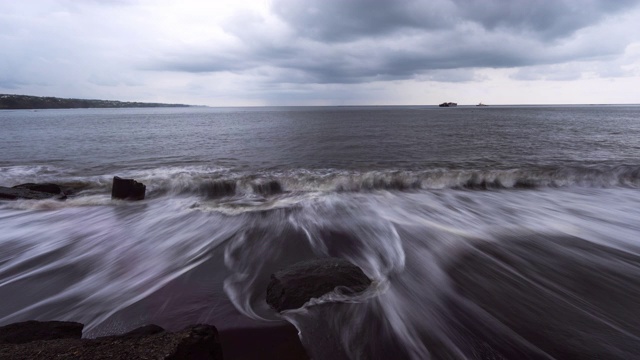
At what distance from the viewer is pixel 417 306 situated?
17.5 ft

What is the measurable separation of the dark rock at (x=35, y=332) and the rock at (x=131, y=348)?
0.37 metres

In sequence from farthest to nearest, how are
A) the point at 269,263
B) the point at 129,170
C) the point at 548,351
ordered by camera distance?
the point at 129,170 < the point at 269,263 < the point at 548,351

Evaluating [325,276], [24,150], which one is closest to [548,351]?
[325,276]

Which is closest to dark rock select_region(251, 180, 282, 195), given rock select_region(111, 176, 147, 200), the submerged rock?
rock select_region(111, 176, 147, 200)

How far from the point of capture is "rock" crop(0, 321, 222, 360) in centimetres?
284

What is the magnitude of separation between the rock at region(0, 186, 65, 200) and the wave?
44.3 inches

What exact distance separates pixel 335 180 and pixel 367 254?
7.35m

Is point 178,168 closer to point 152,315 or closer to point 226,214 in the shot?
point 226,214

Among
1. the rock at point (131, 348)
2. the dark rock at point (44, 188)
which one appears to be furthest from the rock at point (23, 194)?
the rock at point (131, 348)

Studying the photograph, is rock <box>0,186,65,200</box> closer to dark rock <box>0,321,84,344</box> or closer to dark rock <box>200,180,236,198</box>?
dark rock <box>200,180,236,198</box>

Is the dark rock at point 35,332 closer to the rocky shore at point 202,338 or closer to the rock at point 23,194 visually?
the rocky shore at point 202,338

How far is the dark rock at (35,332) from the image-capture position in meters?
3.61

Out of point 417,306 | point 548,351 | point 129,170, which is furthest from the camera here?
point 129,170

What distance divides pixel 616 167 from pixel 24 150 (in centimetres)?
4084
